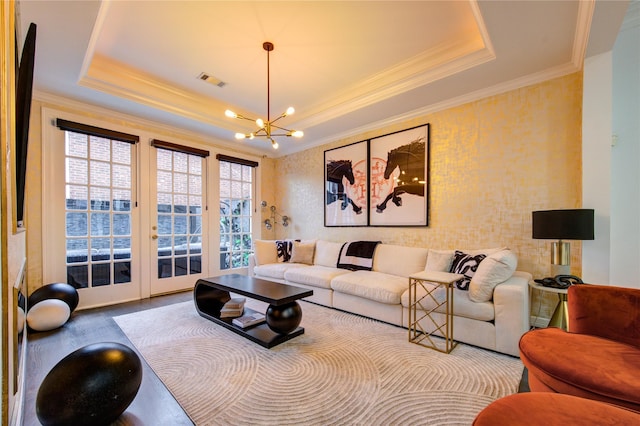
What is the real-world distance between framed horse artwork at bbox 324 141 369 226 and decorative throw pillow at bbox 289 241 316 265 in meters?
0.57

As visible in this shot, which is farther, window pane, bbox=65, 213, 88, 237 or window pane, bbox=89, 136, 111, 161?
window pane, bbox=89, 136, 111, 161

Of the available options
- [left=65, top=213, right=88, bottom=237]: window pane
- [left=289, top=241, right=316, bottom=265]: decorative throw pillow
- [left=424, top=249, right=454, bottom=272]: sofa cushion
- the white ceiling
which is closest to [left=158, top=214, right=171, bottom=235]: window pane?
[left=65, top=213, right=88, bottom=237]: window pane

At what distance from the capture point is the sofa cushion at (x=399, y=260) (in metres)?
3.41

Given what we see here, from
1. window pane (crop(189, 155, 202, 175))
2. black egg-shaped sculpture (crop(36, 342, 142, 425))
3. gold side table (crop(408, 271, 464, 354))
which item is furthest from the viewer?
window pane (crop(189, 155, 202, 175))

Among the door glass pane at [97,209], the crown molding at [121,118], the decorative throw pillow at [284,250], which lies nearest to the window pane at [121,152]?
the door glass pane at [97,209]

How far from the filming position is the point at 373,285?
10.1ft

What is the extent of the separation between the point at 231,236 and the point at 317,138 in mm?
2413

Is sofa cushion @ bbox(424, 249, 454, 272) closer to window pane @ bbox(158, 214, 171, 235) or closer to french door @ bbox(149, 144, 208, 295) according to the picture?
french door @ bbox(149, 144, 208, 295)

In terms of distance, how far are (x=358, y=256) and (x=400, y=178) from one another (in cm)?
126

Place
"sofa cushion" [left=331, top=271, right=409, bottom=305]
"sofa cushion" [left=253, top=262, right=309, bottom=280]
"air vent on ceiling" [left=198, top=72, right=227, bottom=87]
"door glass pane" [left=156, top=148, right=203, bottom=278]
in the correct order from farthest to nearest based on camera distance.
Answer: "door glass pane" [left=156, top=148, right=203, bottom=278] < "sofa cushion" [left=253, top=262, right=309, bottom=280] < "air vent on ceiling" [left=198, top=72, right=227, bottom=87] < "sofa cushion" [left=331, top=271, right=409, bottom=305]

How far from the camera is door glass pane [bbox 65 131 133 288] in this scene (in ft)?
11.5

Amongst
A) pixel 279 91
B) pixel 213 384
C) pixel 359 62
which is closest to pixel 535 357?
pixel 213 384

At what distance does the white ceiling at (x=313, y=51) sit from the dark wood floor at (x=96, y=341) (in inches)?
103

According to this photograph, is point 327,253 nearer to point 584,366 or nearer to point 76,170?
point 584,366
